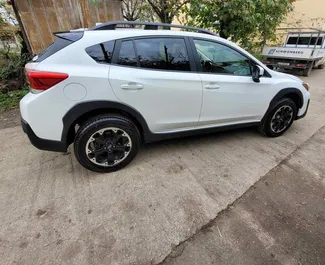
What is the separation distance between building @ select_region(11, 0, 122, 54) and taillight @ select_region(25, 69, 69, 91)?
13.2 feet

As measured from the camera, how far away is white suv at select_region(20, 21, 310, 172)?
2053 millimetres

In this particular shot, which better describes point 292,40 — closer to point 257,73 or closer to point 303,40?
point 303,40

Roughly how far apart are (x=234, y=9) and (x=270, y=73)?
316 centimetres

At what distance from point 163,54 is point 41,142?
1697 mm

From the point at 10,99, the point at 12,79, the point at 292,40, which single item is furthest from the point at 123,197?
the point at 292,40

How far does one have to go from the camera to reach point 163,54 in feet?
7.78

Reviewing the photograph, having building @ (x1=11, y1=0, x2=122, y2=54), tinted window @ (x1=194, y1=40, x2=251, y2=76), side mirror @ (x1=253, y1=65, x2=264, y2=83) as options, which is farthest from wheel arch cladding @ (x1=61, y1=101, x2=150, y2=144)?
building @ (x1=11, y1=0, x2=122, y2=54)

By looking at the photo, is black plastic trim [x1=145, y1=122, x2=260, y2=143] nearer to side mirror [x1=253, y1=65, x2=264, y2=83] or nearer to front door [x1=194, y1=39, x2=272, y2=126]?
front door [x1=194, y1=39, x2=272, y2=126]

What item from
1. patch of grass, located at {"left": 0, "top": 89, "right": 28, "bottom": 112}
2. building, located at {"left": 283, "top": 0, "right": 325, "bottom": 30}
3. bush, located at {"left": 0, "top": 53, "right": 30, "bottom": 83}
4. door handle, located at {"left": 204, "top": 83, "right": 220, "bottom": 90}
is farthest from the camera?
building, located at {"left": 283, "top": 0, "right": 325, "bottom": 30}

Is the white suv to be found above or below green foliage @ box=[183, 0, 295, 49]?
below

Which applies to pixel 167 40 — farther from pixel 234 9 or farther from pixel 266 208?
pixel 234 9

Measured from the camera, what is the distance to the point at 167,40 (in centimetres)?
240

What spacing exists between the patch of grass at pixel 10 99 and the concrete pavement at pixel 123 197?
1.64 metres

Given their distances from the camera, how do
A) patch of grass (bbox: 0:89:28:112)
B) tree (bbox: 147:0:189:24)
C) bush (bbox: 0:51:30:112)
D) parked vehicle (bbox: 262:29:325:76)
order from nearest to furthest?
patch of grass (bbox: 0:89:28:112), bush (bbox: 0:51:30:112), tree (bbox: 147:0:189:24), parked vehicle (bbox: 262:29:325:76)
